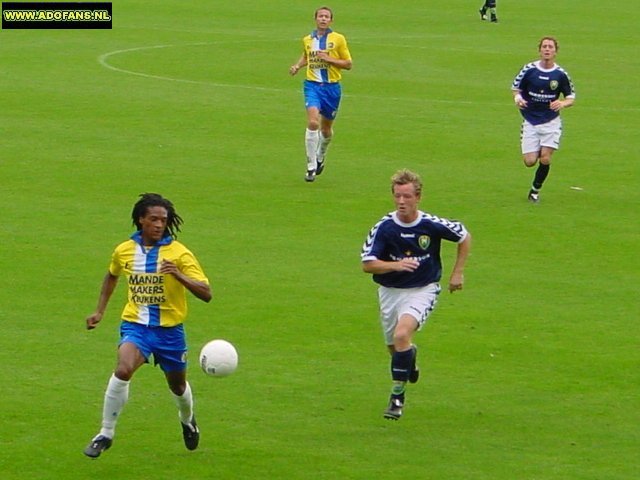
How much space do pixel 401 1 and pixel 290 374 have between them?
45.1m

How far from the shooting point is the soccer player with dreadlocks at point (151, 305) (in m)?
11.5

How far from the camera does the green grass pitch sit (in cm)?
1239

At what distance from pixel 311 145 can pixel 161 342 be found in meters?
12.2

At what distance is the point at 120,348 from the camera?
11.5 m

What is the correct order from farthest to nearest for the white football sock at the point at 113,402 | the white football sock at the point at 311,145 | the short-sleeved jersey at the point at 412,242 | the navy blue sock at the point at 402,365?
the white football sock at the point at 311,145 < the short-sleeved jersey at the point at 412,242 < the navy blue sock at the point at 402,365 < the white football sock at the point at 113,402

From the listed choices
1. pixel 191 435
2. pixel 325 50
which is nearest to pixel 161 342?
→ pixel 191 435

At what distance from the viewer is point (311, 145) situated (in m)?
23.6

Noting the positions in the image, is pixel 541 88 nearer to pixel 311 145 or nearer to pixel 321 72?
pixel 321 72

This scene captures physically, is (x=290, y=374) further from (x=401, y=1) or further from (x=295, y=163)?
(x=401, y=1)

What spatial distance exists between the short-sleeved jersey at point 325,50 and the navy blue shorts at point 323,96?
8 cm

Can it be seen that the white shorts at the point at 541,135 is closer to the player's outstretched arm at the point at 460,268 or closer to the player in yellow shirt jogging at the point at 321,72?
the player in yellow shirt jogging at the point at 321,72

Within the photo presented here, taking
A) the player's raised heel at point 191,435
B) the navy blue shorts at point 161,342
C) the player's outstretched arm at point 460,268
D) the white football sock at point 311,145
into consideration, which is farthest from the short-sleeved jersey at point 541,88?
the navy blue shorts at point 161,342

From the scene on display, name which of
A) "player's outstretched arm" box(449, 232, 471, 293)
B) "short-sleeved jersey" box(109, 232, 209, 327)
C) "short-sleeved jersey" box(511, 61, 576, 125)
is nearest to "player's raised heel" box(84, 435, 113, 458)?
"short-sleeved jersey" box(109, 232, 209, 327)

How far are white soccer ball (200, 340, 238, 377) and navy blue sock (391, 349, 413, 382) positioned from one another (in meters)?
1.59
